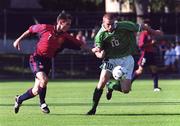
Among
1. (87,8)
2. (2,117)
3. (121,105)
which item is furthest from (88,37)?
(2,117)

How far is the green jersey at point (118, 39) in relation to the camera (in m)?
15.1

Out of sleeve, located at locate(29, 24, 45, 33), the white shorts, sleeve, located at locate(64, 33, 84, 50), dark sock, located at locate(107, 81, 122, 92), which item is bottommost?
dark sock, located at locate(107, 81, 122, 92)

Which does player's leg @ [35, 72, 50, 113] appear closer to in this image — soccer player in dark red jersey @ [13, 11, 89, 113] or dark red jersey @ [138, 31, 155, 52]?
soccer player in dark red jersey @ [13, 11, 89, 113]

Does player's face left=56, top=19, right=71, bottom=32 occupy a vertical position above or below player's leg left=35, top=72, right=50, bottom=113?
above

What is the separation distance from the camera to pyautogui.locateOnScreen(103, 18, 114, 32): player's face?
1473 centimetres

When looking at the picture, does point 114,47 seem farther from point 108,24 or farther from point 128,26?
point 108,24

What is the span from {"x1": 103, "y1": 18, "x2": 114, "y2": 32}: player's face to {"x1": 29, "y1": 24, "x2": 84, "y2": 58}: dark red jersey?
2.34ft

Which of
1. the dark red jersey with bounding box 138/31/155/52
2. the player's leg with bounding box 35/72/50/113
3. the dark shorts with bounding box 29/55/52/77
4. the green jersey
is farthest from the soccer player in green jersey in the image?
the dark red jersey with bounding box 138/31/155/52

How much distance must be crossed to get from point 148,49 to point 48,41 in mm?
8615

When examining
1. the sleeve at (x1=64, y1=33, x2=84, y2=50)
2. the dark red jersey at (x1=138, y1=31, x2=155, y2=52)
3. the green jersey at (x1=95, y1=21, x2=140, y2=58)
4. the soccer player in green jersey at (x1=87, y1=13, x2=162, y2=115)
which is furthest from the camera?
the dark red jersey at (x1=138, y1=31, x2=155, y2=52)

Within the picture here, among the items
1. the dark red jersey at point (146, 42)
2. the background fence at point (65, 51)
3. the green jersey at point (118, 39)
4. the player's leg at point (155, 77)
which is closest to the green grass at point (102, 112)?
the green jersey at point (118, 39)

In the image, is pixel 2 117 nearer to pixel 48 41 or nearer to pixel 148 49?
pixel 48 41

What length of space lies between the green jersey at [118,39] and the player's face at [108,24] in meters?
0.16

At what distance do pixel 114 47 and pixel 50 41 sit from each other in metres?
1.28
